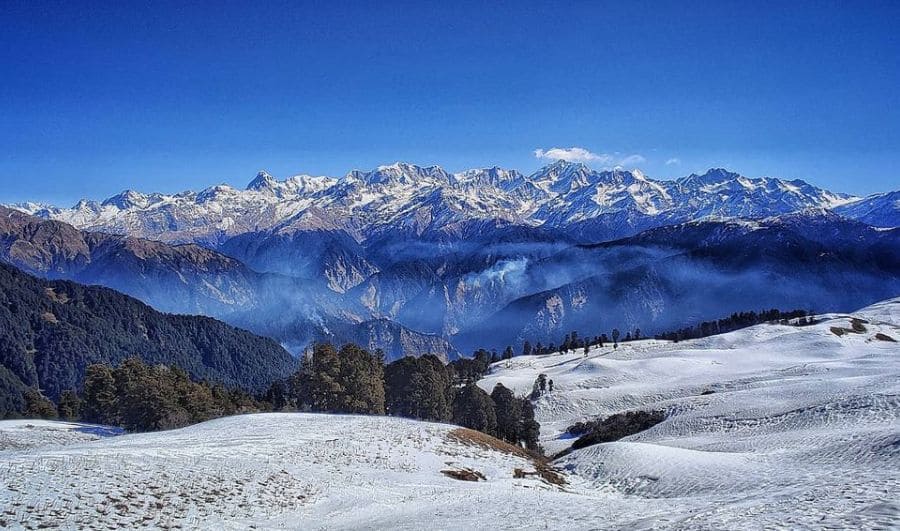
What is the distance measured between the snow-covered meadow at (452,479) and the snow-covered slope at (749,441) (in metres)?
0.17

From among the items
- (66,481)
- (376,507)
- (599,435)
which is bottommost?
(599,435)

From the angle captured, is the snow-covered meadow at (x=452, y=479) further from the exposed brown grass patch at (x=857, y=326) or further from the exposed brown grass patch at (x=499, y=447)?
the exposed brown grass patch at (x=857, y=326)

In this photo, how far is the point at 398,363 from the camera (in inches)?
3290

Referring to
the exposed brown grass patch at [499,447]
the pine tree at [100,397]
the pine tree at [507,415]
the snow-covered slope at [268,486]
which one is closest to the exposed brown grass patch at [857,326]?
the pine tree at [507,415]

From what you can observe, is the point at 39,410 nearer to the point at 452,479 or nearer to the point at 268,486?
the point at 268,486

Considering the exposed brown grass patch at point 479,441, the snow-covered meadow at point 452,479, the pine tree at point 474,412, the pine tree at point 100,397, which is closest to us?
the snow-covered meadow at point 452,479

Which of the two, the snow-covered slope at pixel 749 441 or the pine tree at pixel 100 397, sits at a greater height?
the pine tree at pixel 100 397

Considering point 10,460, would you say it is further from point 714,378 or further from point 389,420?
point 714,378

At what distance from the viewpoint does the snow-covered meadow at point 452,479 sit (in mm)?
18594

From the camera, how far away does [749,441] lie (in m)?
42.6

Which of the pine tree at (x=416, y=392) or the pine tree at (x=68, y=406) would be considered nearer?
the pine tree at (x=416, y=392)

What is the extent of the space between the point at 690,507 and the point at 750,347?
142 metres

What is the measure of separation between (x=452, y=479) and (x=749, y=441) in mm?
26284

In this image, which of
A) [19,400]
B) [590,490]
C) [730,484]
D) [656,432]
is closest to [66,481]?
[590,490]
